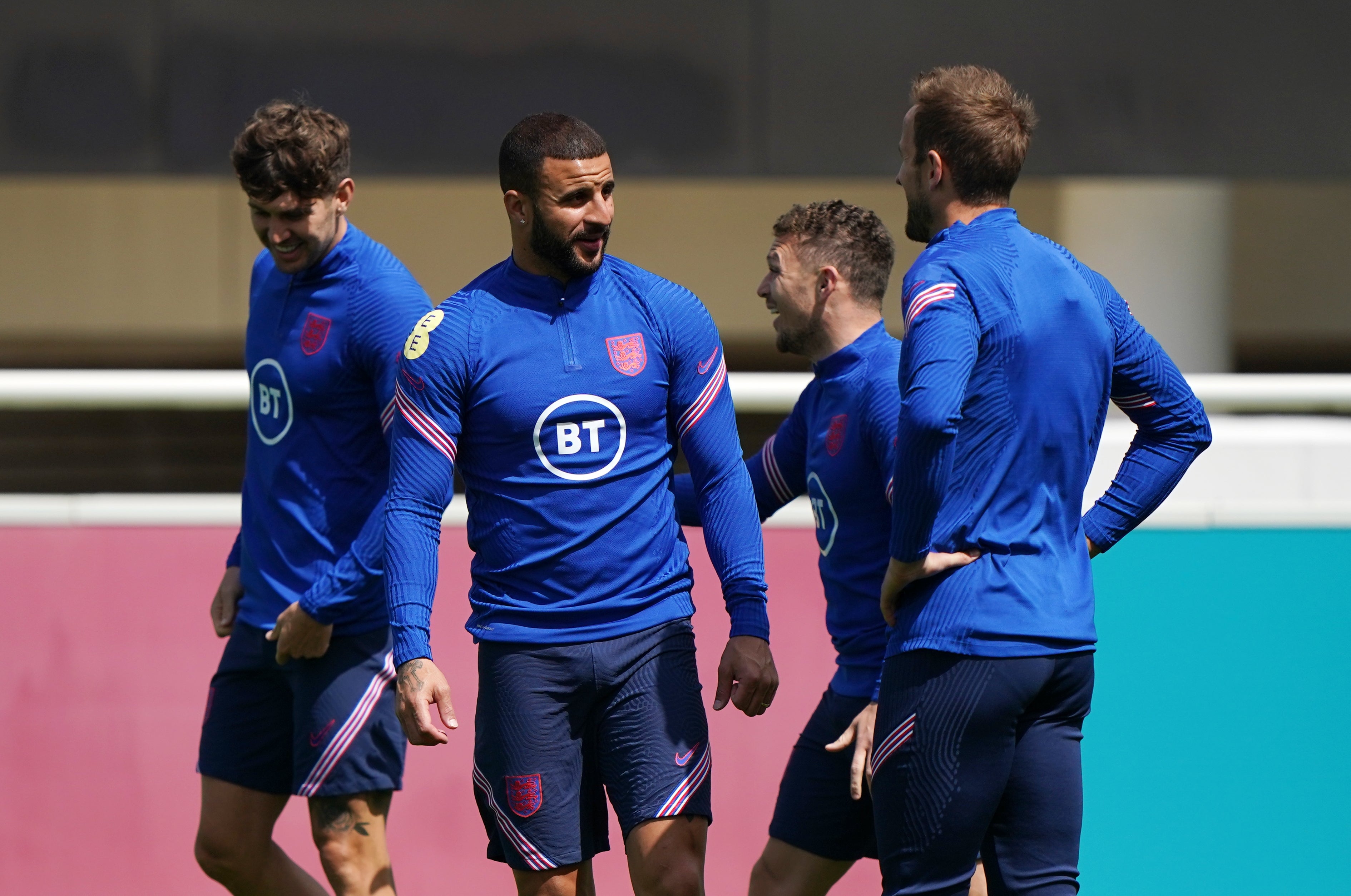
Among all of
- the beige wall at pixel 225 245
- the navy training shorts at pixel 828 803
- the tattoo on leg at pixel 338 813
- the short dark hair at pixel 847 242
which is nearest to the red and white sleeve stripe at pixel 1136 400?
the short dark hair at pixel 847 242

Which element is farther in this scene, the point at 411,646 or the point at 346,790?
the point at 346,790

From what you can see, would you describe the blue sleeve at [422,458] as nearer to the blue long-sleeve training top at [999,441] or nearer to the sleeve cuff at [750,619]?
the sleeve cuff at [750,619]

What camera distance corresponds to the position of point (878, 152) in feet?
19.1

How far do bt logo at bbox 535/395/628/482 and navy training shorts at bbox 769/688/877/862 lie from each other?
0.84 metres

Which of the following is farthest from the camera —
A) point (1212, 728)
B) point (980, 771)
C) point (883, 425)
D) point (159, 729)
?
point (159, 729)

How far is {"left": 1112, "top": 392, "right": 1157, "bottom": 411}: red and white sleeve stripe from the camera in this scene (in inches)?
116

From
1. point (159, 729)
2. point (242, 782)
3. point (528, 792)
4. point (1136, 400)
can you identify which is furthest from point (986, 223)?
point (159, 729)

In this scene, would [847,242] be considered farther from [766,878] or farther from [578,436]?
[766,878]

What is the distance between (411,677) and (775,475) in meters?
1.17

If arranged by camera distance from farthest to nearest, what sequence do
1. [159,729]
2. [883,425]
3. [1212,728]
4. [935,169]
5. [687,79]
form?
[687,79]
[159,729]
[1212,728]
[883,425]
[935,169]

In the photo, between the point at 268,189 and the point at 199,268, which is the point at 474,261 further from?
the point at 268,189

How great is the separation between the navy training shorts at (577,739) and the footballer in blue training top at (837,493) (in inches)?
17.6

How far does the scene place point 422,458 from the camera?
117 inches

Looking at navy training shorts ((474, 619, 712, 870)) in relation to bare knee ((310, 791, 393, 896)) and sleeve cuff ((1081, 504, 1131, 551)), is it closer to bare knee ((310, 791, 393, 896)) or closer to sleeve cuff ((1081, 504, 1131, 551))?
bare knee ((310, 791, 393, 896))
